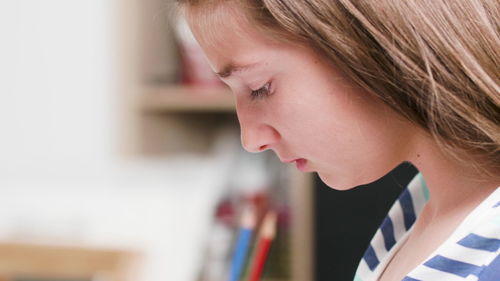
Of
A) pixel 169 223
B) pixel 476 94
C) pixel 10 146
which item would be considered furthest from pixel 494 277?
pixel 10 146

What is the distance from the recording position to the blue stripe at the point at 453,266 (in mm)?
435

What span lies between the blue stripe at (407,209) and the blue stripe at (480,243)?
201 mm

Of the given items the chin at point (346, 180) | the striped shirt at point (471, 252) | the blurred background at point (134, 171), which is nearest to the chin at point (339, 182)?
the chin at point (346, 180)

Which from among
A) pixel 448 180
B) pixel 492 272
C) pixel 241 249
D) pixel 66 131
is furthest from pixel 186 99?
pixel 492 272

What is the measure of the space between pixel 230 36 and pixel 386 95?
0.39 feet

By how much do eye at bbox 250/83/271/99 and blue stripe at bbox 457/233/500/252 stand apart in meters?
0.17

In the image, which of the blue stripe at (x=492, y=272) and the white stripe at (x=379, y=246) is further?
the white stripe at (x=379, y=246)

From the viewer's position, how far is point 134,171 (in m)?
1.64

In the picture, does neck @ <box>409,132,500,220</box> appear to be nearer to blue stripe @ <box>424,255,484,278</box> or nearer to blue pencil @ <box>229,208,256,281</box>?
blue stripe @ <box>424,255,484,278</box>

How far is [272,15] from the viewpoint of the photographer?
0.49 meters

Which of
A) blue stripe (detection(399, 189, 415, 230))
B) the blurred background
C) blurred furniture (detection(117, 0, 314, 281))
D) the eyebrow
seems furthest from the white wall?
the eyebrow

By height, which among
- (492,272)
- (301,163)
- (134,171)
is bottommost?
(492,272)

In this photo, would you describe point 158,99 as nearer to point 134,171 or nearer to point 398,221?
point 134,171

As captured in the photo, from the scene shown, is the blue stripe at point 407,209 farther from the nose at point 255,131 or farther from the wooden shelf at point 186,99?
the wooden shelf at point 186,99
